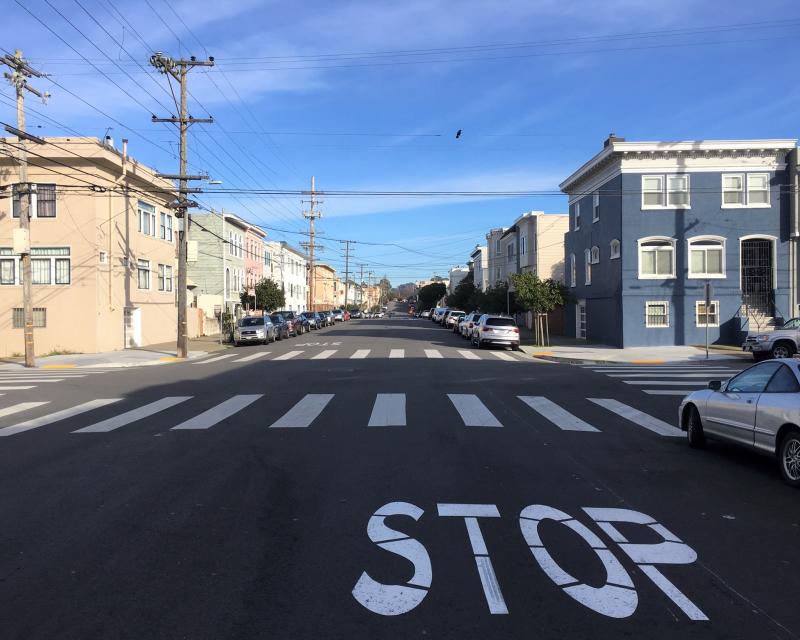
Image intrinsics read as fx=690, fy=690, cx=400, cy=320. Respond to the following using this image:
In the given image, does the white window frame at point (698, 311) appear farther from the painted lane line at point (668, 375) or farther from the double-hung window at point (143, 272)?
the double-hung window at point (143, 272)

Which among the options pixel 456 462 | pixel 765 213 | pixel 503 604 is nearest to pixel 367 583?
pixel 503 604

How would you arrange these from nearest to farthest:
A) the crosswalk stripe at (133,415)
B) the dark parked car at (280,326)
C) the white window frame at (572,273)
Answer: the crosswalk stripe at (133,415) < the white window frame at (572,273) < the dark parked car at (280,326)

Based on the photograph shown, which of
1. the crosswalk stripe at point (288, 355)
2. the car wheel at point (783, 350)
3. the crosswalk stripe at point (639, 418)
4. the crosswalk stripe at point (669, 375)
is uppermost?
the car wheel at point (783, 350)

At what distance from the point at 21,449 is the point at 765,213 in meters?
31.1

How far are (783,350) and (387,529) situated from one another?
2158cm

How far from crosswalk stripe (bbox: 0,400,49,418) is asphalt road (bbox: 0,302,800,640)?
93 centimetres

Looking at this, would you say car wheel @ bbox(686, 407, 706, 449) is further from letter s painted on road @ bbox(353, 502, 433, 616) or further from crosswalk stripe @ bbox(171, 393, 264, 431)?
crosswalk stripe @ bbox(171, 393, 264, 431)

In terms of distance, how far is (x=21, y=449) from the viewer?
9.87 meters

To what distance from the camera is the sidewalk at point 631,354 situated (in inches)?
1013

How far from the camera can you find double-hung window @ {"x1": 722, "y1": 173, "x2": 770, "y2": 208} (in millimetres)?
31016

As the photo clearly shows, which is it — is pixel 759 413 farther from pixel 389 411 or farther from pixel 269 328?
pixel 269 328

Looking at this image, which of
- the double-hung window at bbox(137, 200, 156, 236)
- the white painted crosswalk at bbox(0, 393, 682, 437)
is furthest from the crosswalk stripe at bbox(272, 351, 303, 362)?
the white painted crosswalk at bbox(0, 393, 682, 437)

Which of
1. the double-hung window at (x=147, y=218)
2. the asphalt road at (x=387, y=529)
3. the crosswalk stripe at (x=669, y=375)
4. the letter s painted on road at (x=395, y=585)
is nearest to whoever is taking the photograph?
the asphalt road at (x=387, y=529)

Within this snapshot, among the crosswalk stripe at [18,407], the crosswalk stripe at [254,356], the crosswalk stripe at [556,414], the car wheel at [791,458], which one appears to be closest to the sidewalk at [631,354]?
the crosswalk stripe at [254,356]
